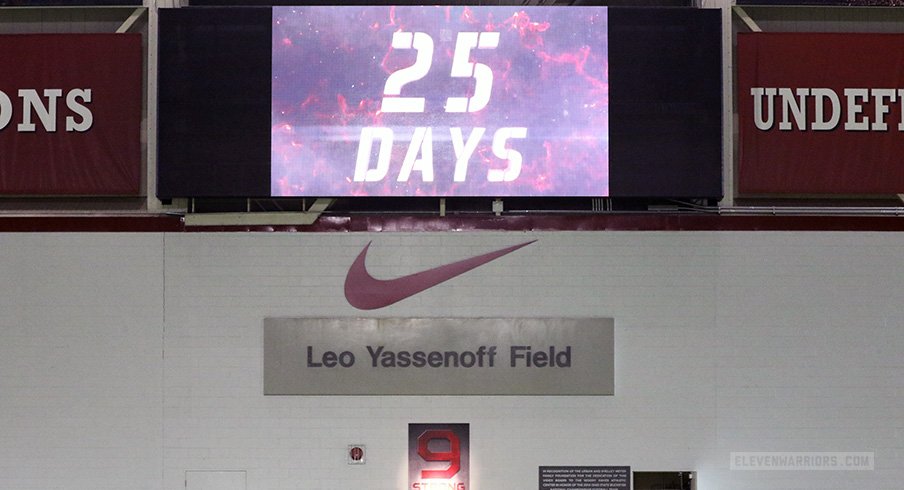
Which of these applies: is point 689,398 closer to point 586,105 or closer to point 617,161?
point 617,161

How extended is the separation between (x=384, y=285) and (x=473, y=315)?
1.09 metres

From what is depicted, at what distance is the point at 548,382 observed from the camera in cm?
882

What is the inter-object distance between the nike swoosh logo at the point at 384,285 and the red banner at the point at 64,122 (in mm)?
2807

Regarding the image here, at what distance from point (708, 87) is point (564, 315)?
3.10 m

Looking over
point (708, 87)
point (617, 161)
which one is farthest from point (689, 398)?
point (708, 87)

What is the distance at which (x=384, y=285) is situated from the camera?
890 centimetres

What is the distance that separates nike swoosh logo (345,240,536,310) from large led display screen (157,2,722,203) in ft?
2.93

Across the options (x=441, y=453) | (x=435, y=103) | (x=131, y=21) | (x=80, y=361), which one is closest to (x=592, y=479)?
(x=441, y=453)

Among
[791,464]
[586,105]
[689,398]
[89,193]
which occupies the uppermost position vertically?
[586,105]

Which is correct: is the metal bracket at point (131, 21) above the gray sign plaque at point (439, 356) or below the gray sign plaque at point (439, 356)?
above

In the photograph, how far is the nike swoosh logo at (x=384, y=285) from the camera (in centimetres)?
888

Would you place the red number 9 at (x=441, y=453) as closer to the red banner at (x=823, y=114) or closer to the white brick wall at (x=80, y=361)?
the white brick wall at (x=80, y=361)

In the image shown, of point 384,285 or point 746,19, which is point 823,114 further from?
point 384,285

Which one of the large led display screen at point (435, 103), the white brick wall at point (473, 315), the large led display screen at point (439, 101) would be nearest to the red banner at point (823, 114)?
the large led display screen at point (435, 103)
